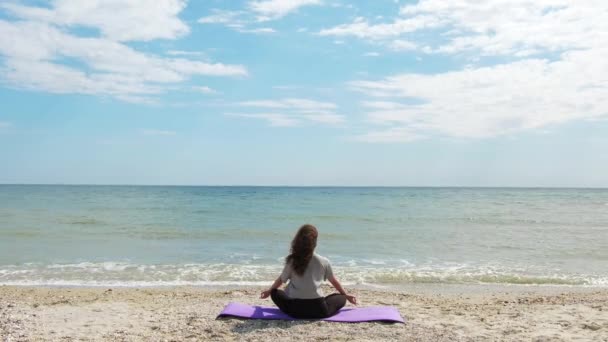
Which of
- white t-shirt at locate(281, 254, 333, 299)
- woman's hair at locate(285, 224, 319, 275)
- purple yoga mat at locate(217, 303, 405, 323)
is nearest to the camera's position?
woman's hair at locate(285, 224, 319, 275)

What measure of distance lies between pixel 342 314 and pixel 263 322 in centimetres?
120

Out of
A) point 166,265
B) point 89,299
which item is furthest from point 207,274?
point 89,299

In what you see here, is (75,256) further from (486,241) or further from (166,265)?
(486,241)

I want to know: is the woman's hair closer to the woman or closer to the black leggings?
the woman

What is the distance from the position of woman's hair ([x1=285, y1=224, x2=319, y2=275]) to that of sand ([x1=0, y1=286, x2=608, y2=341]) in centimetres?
82

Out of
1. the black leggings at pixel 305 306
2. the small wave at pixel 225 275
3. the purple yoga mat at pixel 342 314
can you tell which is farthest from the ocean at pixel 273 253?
the black leggings at pixel 305 306

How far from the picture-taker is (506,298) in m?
10.2

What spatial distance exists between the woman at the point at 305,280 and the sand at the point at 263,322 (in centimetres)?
22

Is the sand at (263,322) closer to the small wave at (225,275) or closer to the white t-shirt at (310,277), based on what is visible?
the white t-shirt at (310,277)

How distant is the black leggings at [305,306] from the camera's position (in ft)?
23.5

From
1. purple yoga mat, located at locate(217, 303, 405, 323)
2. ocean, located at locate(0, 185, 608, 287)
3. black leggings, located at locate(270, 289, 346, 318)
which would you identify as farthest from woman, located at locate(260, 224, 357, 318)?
ocean, located at locate(0, 185, 608, 287)

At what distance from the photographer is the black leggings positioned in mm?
7156

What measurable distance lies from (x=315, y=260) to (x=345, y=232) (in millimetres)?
16645

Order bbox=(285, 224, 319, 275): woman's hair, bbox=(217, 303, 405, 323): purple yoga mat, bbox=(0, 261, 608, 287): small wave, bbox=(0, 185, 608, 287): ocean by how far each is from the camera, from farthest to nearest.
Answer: bbox=(0, 185, 608, 287): ocean
bbox=(0, 261, 608, 287): small wave
bbox=(217, 303, 405, 323): purple yoga mat
bbox=(285, 224, 319, 275): woman's hair
